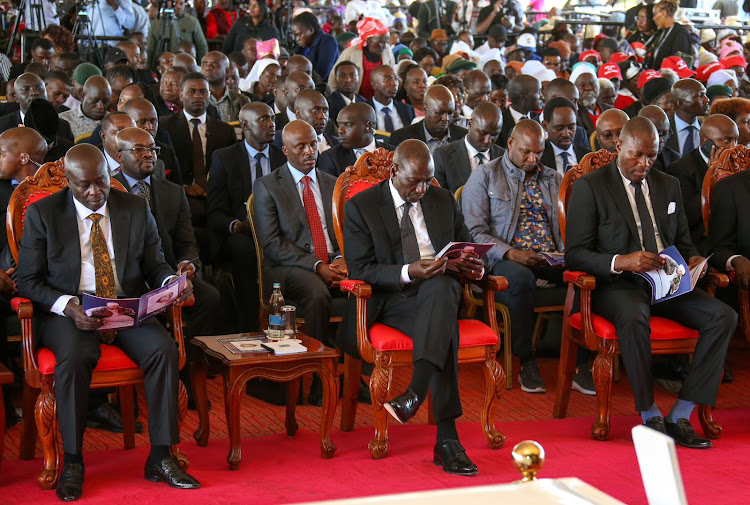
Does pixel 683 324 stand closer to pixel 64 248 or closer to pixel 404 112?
pixel 64 248

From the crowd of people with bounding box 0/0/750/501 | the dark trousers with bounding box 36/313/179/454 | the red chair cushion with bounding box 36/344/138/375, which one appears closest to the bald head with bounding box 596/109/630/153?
the crowd of people with bounding box 0/0/750/501

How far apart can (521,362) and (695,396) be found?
1167 mm

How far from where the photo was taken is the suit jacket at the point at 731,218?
17.7ft

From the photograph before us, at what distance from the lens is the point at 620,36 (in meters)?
15.4

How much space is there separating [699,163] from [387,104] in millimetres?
3008

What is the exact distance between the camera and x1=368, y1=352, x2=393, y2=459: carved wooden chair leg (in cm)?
434

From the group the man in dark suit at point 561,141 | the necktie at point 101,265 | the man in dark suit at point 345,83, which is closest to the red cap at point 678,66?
the man in dark suit at point 345,83

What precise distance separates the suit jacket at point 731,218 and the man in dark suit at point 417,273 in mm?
1559

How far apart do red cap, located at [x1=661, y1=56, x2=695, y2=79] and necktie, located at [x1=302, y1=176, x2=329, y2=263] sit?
6473 mm

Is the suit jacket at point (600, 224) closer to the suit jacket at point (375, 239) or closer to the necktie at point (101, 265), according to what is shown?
the suit jacket at point (375, 239)

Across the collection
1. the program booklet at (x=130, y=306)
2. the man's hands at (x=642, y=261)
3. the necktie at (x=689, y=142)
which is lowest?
the program booklet at (x=130, y=306)

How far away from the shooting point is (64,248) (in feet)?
13.7

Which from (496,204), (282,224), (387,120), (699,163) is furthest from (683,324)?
(387,120)

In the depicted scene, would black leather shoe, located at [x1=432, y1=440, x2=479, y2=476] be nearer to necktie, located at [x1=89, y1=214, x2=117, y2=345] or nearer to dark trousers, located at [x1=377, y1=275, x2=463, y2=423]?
dark trousers, located at [x1=377, y1=275, x2=463, y2=423]
